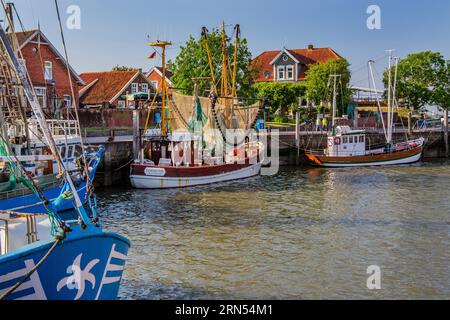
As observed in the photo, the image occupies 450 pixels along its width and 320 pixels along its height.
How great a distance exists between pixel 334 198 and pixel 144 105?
29646 millimetres

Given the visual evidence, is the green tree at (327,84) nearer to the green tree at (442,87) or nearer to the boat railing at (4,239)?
the green tree at (442,87)

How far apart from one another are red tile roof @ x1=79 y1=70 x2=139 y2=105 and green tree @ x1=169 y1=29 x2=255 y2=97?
8.06 meters

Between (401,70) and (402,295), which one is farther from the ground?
(401,70)

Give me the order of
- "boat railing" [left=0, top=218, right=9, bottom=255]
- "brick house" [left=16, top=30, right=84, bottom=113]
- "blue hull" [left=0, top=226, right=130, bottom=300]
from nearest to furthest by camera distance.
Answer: "blue hull" [left=0, top=226, right=130, bottom=300], "boat railing" [left=0, top=218, right=9, bottom=255], "brick house" [left=16, top=30, right=84, bottom=113]

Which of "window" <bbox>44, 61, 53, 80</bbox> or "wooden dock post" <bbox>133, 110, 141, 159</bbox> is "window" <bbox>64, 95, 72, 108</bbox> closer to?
"window" <bbox>44, 61, 53, 80</bbox>

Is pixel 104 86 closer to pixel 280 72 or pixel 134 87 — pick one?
pixel 134 87

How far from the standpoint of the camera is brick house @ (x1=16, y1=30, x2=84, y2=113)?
160 feet

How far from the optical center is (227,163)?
37.0 m

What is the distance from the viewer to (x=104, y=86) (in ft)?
211

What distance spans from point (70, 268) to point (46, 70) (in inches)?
1699

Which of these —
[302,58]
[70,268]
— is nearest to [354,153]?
[302,58]

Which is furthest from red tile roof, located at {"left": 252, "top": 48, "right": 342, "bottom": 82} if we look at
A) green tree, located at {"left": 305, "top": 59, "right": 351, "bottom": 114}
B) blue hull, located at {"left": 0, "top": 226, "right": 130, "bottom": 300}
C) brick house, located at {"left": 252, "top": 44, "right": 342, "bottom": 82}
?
blue hull, located at {"left": 0, "top": 226, "right": 130, "bottom": 300}

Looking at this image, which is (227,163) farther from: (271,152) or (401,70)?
(401,70)
